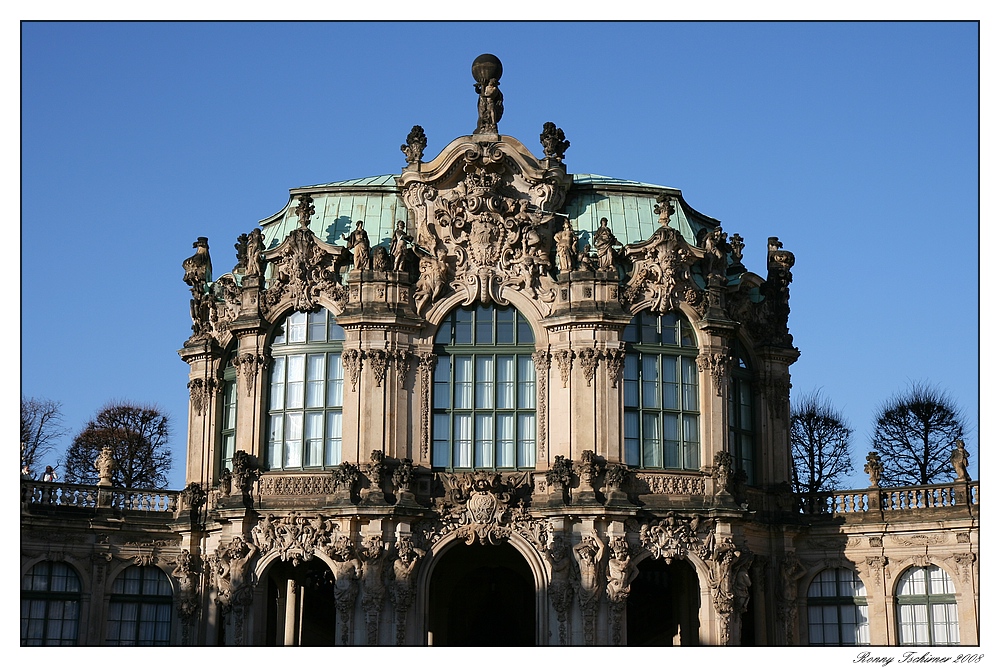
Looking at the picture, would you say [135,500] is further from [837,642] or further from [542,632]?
[837,642]

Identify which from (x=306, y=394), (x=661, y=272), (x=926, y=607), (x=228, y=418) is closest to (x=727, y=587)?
(x=926, y=607)

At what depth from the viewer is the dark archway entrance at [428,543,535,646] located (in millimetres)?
44094

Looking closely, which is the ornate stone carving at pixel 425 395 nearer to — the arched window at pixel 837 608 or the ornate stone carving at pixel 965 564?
the arched window at pixel 837 608

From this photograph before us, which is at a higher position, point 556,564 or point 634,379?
point 634,379

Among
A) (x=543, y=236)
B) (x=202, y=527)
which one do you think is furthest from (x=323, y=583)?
(x=543, y=236)

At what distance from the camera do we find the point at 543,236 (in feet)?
137

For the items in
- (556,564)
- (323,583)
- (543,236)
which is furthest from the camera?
(323,583)

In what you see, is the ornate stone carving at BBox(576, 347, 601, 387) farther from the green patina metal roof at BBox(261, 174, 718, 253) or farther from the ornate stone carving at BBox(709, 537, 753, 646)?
the ornate stone carving at BBox(709, 537, 753, 646)

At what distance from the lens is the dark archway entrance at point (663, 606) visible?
4231cm

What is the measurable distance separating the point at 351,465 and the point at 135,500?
25.5 feet

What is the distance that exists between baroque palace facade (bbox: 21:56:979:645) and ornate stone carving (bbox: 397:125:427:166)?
0.19 ft

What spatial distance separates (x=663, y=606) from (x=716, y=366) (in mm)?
7552

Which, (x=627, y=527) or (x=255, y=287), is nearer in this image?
(x=627, y=527)

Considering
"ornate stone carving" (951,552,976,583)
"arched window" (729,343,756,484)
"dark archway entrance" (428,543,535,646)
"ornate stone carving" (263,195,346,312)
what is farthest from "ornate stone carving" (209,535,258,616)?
"ornate stone carving" (951,552,976,583)
